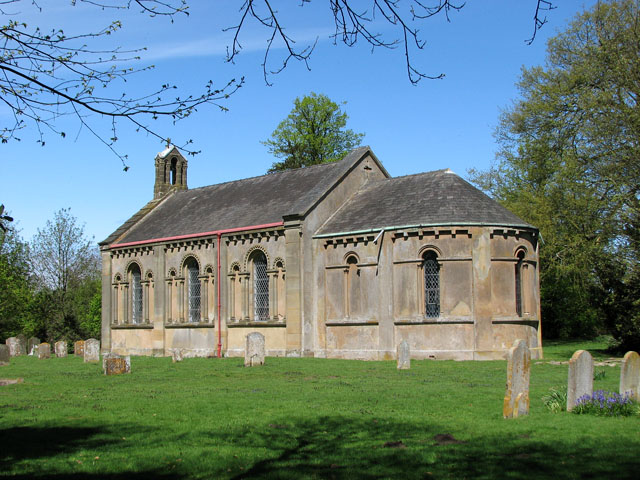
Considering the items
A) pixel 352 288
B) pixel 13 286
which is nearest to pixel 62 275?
pixel 13 286

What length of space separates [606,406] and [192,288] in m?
27.1

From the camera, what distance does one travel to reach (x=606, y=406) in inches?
496

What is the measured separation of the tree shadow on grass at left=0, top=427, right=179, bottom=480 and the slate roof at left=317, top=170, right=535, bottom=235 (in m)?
18.7

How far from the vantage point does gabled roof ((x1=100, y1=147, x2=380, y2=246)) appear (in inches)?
1320

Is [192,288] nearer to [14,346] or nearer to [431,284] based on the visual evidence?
[14,346]

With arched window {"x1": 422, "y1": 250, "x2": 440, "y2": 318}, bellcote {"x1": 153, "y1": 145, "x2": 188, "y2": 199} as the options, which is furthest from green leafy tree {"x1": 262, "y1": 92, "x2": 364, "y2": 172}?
arched window {"x1": 422, "y1": 250, "x2": 440, "y2": 318}

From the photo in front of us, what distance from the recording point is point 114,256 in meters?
41.7

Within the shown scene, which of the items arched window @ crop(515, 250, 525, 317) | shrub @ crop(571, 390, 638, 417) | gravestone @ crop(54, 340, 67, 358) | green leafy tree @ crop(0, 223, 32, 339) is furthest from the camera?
green leafy tree @ crop(0, 223, 32, 339)

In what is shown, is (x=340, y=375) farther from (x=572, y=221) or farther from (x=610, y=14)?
(x=610, y=14)

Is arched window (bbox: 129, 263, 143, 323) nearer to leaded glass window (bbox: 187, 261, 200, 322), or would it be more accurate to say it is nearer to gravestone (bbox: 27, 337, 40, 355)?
leaded glass window (bbox: 187, 261, 200, 322)

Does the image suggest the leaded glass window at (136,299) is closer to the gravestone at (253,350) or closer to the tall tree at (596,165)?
the gravestone at (253,350)

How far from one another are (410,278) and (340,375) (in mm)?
8257

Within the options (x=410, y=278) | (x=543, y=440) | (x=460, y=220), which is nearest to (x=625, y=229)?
(x=460, y=220)

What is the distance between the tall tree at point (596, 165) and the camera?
2788cm
